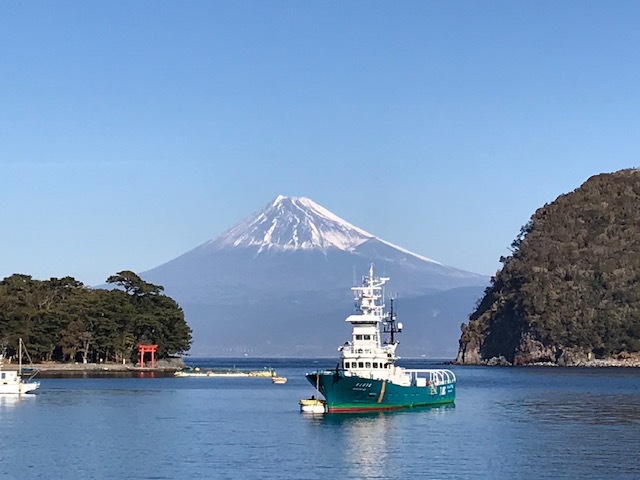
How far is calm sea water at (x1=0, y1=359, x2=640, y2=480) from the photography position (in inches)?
2450

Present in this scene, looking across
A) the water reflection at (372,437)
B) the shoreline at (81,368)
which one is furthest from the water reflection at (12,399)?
the shoreline at (81,368)

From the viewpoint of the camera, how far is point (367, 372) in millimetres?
91938

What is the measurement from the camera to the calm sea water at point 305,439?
62.2 m

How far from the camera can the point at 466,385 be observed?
157000mm

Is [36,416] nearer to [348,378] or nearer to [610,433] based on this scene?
[348,378]

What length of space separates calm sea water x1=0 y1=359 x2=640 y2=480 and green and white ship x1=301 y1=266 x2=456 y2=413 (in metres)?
1.53

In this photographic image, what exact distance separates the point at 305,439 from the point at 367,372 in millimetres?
16491

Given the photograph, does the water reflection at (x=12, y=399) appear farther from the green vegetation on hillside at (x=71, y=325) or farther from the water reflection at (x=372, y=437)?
the green vegetation on hillside at (x=71, y=325)

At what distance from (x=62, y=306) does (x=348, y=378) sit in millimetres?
111010

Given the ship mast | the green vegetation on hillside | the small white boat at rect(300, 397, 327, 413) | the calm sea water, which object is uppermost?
the green vegetation on hillside

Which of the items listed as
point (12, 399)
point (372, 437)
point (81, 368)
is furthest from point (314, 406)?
point (81, 368)

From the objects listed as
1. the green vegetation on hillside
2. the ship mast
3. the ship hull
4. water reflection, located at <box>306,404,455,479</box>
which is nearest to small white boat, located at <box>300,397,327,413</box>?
the ship hull

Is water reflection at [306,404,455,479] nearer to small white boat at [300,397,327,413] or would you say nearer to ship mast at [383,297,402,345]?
small white boat at [300,397,327,413]

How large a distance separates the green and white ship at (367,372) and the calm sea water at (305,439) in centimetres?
153
